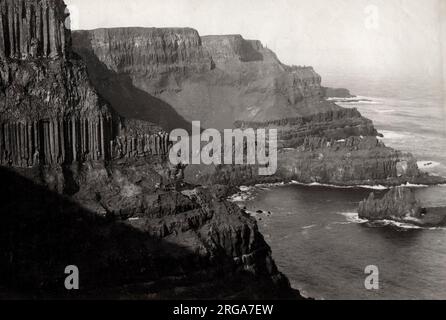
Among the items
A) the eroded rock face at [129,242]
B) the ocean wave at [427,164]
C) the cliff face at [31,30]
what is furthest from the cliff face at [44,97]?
the ocean wave at [427,164]

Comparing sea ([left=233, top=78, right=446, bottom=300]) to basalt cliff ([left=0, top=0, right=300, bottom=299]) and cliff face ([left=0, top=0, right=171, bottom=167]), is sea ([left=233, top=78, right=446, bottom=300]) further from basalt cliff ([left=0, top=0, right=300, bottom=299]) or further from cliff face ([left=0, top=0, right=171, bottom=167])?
cliff face ([left=0, top=0, right=171, bottom=167])

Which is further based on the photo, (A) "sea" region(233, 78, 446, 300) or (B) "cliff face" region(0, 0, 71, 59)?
(A) "sea" region(233, 78, 446, 300)

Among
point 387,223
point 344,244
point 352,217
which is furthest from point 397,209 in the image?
point 344,244

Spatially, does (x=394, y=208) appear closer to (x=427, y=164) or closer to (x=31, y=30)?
(x=427, y=164)

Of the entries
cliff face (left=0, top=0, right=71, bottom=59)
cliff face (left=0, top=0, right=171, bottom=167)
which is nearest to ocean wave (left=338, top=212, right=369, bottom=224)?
cliff face (left=0, top=0, right=171, bottom=167)

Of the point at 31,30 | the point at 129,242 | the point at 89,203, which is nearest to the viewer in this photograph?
the point at 129,242
